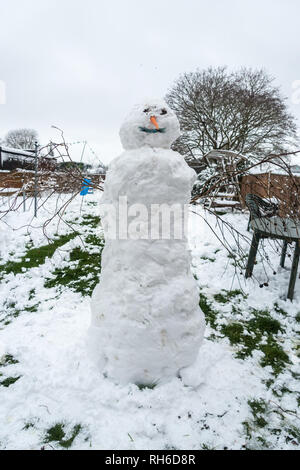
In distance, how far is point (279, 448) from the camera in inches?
67.8

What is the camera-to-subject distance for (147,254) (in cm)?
193

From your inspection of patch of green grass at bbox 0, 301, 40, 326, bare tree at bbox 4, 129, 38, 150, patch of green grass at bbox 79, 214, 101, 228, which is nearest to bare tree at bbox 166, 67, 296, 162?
patch of green grass at bbox 79, 214, 101, 228

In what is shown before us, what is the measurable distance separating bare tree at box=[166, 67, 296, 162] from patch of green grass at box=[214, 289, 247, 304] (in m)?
9.92

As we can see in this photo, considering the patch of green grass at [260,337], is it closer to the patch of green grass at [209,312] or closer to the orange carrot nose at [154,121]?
the patch of green grass at [209,312]

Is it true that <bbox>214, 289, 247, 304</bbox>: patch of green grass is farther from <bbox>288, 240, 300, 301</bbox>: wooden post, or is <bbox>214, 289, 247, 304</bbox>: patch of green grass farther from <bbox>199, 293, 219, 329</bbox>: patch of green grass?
<bbox>288, 240, 300, 301</bbox>: wooden post

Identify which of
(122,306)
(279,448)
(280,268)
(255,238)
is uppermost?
(255,238)

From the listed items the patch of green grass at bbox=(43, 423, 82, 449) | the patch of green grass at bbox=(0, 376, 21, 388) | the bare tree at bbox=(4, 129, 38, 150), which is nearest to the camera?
the patch of green grass at bbox=(43, 423, 82, 449)

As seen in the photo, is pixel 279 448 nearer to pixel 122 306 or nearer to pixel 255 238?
pixel 122 306

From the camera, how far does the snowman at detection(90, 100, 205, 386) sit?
1.89 metres

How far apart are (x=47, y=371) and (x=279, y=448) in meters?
1.78

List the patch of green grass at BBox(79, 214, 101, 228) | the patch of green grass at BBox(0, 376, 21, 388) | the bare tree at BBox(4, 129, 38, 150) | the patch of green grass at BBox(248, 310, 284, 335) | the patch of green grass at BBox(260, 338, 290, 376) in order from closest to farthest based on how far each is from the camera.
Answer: the patch of green grass at BBox(0, 376, 21, 388), the patch of green grass at BBox(260, 338, 290, 376), the patch of green grass at BBox(248, 310, 284, 335), the patch of green grass at BBox(79, 214, 101, 228), the bare tree at BBox(4, 129, 38, 150)

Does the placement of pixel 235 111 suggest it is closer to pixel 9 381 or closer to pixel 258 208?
pixel 258 208
